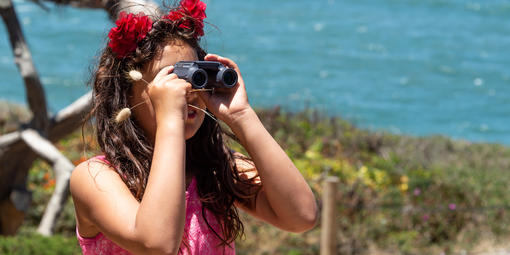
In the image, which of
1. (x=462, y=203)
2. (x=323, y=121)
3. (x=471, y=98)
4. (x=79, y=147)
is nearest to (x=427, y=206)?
(x=462, y=203)

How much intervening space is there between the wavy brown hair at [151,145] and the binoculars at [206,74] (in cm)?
15

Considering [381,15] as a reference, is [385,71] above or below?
above

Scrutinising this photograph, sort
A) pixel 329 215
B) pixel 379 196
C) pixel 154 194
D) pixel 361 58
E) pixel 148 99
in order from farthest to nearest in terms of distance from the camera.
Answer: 1. pixel 361 58
2. pixel 379 196
3. pixel 329 215
4. pixel 148 99
5. pixel 154 194

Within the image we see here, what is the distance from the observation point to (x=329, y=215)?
18.2ft

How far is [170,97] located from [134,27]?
273mm

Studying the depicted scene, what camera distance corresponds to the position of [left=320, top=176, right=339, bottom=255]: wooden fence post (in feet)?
17.9

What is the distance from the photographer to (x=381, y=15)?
44.9m

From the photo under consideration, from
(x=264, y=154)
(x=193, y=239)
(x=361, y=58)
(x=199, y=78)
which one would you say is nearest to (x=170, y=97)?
(x=199, y=78)

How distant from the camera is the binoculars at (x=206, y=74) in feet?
5.53

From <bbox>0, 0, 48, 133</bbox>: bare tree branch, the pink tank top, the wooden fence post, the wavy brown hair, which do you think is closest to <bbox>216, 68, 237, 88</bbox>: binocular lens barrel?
the wavy brown hair

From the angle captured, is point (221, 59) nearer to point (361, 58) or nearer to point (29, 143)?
point (29, 143)

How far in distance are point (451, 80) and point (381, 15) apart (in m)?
18.4

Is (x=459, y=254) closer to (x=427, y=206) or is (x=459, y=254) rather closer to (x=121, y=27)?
(x=427, y=206)

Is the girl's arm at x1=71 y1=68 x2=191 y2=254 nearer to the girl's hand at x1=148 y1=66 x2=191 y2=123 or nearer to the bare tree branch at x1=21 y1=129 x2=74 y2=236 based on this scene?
the girl's hand at x1=148 y1=66 x2=191 y2=123
